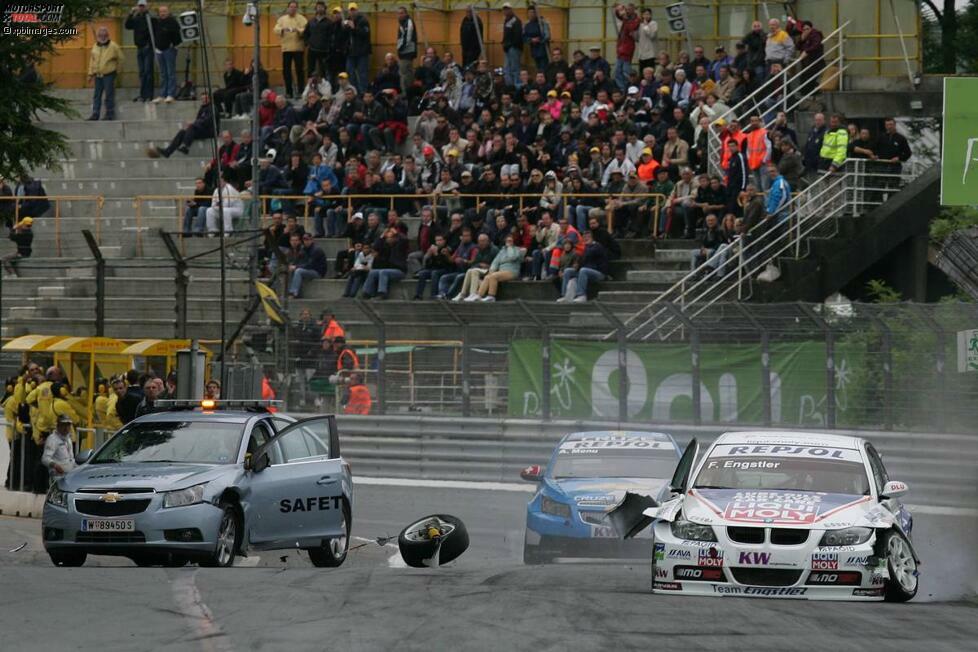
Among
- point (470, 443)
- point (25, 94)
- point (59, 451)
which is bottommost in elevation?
point (470, 443)

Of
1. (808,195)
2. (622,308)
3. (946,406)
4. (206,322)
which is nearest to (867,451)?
(946,406)

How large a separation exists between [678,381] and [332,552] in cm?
919

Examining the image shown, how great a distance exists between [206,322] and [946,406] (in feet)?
47.1

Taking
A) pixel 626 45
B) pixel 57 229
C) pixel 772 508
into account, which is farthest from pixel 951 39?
pixel 772 508

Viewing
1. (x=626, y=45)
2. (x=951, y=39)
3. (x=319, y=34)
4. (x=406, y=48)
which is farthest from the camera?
(x=951, y=39)

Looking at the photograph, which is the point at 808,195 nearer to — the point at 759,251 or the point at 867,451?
the point at 759,251

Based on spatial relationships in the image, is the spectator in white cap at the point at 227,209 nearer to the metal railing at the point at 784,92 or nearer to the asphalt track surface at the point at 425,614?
the metal railing at the point at 784,92

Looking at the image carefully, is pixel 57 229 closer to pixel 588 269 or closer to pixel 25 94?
pixel 588 269

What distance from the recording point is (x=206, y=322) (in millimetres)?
31922

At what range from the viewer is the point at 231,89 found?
129 ft

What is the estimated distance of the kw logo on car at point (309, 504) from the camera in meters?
16.4

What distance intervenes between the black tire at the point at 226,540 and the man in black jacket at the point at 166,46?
26031 mm

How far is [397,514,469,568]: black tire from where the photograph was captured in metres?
16.0

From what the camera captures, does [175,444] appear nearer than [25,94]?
Yes
